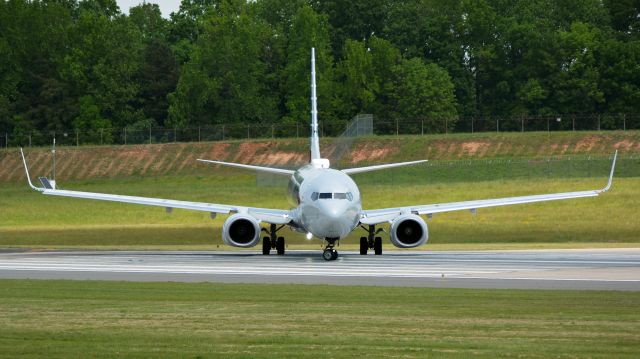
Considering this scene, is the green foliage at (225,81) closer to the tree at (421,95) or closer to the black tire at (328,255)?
the tree at (421,95)

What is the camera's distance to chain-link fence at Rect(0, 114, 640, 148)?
410 ft

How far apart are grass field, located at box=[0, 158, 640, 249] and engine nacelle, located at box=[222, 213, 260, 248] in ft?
34.7

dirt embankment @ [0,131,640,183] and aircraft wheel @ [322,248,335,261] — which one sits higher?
dirt embankment @ [0,131,640,183]

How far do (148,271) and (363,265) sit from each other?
7.28 meters

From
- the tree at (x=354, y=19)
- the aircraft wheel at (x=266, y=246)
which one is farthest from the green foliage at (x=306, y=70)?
the aircraft wheel at (x=266, y=246)

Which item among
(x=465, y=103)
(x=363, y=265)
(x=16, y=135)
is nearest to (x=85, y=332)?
(x=363, y=265)

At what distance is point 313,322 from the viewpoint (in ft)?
84.9

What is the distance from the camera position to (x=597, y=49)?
13138 cm

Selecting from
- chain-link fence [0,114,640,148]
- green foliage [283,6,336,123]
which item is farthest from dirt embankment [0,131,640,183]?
green foliage [283,6,336,123]

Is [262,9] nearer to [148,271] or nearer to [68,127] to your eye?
[68,127]

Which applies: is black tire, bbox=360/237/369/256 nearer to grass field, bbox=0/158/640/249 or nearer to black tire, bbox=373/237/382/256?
black tire, bbox=373/237/382/256

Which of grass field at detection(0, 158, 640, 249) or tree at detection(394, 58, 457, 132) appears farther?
tree at detection(394, 58, 457, 132)

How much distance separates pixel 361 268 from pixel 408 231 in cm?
919

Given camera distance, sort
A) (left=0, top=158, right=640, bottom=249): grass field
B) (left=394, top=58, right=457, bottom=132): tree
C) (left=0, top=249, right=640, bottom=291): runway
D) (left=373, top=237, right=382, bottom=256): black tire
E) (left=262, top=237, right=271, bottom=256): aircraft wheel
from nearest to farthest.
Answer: (left=0, top=249, right=640, bottom=291): runway < (left=373, top=237, right=382, bottom=256): black tire < (left=262, top=237, right=271, bottom=256): aircraft wheel < (left=0, top=158, right=640, bottom=249): grass field < (left=394, top=58, right=457, bottom=132): tree
